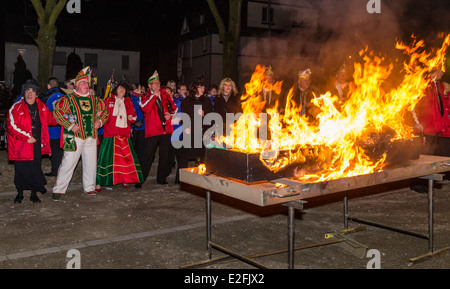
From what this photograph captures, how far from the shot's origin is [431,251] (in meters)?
4.88

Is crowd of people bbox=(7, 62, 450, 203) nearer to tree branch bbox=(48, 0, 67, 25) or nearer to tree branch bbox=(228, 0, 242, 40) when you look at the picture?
tree branch bbox=(48, 0, 67, 25)

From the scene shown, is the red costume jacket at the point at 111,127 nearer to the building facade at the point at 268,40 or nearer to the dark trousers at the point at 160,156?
the dark trousers at the point at 160,156

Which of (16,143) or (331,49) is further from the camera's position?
(331,49)

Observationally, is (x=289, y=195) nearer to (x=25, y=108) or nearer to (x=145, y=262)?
(x=145, y=262)

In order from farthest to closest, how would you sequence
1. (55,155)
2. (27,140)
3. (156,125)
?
(55,155), (156,125), (27,140)

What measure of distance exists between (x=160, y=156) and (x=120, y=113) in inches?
46.3

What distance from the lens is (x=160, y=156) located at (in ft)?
29.8

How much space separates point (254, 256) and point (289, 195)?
126cm

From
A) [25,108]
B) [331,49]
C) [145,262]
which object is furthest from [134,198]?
[331,49]

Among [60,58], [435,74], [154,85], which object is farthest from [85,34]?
[435,74]

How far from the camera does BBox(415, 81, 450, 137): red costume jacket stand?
332 inches

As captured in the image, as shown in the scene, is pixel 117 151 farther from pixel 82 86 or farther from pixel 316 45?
pixel 316 45

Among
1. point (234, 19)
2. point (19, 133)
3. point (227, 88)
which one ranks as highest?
point (234, 19)

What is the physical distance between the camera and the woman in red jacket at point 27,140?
723 cm
